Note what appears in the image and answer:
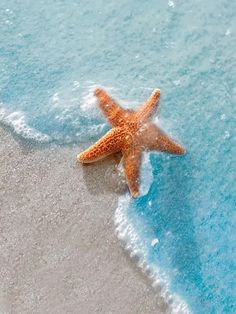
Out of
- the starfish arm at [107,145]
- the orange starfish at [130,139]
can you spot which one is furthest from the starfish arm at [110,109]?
the starfish arm at [107,145]

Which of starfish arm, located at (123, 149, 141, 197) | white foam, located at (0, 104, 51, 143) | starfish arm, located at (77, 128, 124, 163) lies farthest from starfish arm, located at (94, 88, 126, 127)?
white foam, located at (0, 104, 51, 143)

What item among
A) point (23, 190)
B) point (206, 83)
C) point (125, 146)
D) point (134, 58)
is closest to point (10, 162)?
point (23, 190)

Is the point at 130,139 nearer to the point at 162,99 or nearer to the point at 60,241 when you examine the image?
the point at 162,99

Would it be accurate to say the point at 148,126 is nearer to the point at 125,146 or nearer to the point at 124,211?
the point at 125,146

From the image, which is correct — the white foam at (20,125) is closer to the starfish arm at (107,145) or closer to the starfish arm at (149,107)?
the starfish arm at (107,145)

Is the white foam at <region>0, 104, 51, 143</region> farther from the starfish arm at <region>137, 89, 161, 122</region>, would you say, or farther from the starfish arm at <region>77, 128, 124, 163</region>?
the starfish arm at <region>137, 89, 161, 122</region>

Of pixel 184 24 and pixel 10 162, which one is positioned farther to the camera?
pixel 184 24
